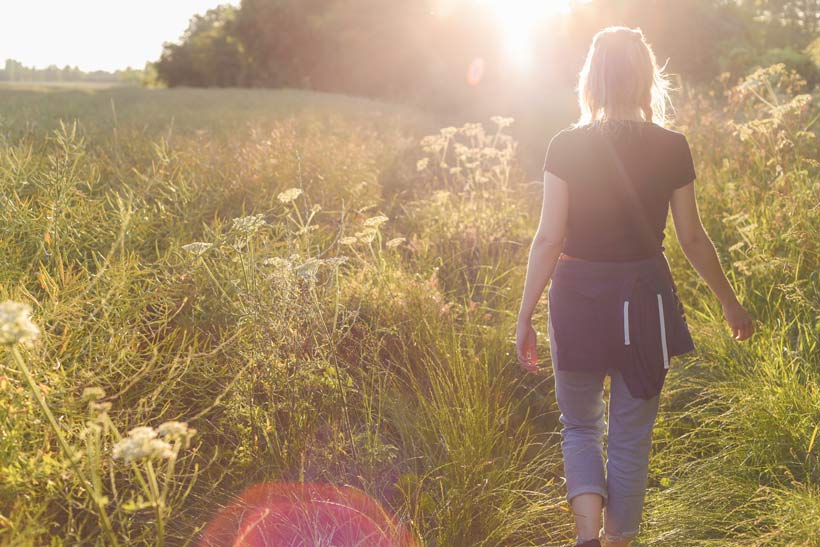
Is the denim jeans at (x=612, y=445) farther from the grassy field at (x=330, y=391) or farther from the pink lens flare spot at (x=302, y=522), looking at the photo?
the pink lens flare spot at (x=302, y=522)

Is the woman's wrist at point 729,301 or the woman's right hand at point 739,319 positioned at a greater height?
the woman's wrist at point 729,301

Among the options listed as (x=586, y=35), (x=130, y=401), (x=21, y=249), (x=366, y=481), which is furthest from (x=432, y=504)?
(x=586, y=35)

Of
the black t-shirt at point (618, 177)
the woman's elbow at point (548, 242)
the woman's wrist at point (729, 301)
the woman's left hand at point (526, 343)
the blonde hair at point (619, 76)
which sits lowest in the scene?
the woman's left hand at point (526, 343)

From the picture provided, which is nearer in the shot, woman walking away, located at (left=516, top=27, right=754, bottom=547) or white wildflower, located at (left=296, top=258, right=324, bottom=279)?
woman walking away, located at (left=516, top=27, right=754, bottom=547)

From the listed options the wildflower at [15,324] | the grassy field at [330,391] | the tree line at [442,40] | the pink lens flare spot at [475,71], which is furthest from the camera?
the tree line at [442,40]

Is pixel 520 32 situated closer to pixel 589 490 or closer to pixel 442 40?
pixel 442 40

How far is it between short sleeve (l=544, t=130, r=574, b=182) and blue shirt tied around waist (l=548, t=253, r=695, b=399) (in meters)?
0.32

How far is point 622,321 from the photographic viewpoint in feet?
7.89

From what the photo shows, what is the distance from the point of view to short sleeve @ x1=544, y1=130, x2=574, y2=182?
241cm

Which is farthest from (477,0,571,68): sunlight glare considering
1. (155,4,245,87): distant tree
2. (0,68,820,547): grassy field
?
(0,68,820,547): grassy field

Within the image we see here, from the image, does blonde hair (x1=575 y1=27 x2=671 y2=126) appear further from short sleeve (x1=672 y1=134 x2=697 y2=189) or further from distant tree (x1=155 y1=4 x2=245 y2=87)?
distant tree (x1=155 y1=4 x2=245 y2=87)

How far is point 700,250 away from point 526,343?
2.45 ft

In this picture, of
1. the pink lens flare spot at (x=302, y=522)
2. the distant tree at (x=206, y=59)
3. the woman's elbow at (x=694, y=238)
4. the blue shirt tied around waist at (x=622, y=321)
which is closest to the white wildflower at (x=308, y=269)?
the pink lens flare spot at (x=302, y=522)

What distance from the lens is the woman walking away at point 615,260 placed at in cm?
240
